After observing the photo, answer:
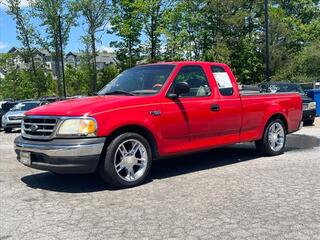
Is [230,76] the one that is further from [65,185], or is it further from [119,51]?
[119,51]

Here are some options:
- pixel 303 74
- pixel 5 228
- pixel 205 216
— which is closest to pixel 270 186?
pixel 205 216

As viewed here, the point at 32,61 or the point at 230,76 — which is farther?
the point at 32,61

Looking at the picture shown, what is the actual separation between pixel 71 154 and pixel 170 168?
2.40 metres

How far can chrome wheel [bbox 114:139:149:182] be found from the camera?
6324 mm

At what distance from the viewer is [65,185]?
664 cm

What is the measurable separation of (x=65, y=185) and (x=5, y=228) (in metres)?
1.96

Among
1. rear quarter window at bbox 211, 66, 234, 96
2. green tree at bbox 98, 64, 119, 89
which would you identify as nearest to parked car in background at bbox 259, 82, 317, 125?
rear quarter window at bbox 211, 66, 234, 96

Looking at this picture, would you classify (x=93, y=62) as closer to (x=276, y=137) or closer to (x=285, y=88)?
(x=285, y=88)

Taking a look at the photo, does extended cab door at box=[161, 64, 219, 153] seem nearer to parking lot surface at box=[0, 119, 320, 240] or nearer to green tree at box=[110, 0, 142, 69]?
parking lot surface at box=[0, 119, 320, 240]

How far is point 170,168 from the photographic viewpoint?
7.83 meters

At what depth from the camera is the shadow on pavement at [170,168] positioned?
6570 mm

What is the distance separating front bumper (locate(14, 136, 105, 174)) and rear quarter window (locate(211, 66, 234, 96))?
8.66 feet

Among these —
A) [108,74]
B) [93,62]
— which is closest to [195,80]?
[93,62]

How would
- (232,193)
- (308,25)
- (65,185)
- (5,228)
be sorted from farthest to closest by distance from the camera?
(308,25) < (65,185) < (232,193) < (5,228)
